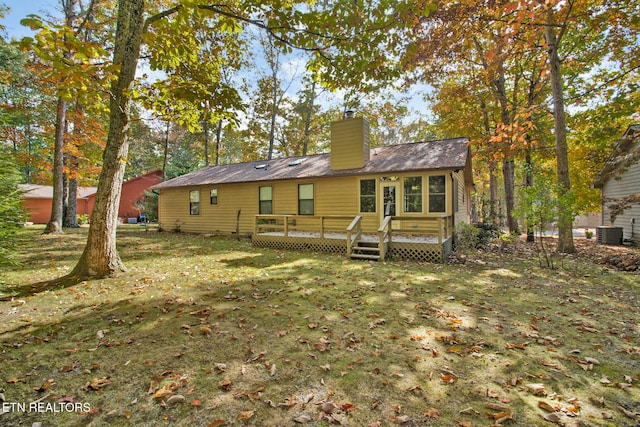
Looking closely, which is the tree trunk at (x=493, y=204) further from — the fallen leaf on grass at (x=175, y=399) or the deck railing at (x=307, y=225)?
the fallen leaf on grass at (x=175, y=399)

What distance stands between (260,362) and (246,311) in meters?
1.56

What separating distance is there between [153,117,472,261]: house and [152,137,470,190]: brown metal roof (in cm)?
4

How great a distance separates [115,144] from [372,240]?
7.88m

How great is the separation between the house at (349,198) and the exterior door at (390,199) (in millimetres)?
40

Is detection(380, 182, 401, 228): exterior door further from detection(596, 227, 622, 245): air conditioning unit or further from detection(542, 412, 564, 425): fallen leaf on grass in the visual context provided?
detection(596, 227, 622, 245): air conditioning unit

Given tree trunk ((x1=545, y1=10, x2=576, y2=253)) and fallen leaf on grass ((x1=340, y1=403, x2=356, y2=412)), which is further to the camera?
tree trunk ((x1=545, y1=10, x2=576, y2=253))

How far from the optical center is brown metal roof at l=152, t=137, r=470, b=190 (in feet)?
36.2

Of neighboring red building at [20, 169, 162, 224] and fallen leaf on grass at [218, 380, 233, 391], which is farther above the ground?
neighboring red building at [20, 169, 162, 224]

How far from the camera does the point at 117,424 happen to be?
2.29m

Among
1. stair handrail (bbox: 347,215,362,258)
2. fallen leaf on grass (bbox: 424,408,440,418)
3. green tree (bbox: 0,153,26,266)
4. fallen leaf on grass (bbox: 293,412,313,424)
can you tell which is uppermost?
green tree (bbox: 0,153,26,266)

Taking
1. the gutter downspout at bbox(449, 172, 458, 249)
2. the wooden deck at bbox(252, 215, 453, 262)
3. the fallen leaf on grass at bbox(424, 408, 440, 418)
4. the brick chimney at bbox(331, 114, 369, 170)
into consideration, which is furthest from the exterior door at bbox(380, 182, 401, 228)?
the fallen leaf on grass at bbox(424, 408, 440, 418)

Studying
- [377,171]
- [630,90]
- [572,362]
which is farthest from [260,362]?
[630,90]

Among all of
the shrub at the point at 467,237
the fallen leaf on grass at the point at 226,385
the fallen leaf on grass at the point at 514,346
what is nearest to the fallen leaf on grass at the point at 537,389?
the fallen leaf on grass at the point at 514,346

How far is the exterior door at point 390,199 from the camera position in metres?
11.7
